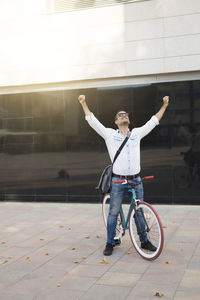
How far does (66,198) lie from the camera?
10.7m

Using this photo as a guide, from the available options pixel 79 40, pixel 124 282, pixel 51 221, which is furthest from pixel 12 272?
pixel 79 40

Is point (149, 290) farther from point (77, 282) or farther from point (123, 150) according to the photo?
point (123, 150)

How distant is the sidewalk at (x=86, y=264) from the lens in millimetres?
4438

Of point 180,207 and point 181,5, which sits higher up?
point 181,5

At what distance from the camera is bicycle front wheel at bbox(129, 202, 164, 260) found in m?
5.29

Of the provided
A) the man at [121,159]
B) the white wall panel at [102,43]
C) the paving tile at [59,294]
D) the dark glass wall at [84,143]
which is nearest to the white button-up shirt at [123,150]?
the man at [121,159]

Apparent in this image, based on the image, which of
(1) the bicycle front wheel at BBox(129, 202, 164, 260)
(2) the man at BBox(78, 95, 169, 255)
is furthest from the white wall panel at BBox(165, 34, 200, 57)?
(1) the bicycle front wheel at BBox(129, 202, 164, 260)

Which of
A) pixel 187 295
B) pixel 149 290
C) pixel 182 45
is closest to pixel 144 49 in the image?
pixel 182 45

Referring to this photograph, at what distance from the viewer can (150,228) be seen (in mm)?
5574

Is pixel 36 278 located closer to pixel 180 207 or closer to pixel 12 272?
pixel 12 272

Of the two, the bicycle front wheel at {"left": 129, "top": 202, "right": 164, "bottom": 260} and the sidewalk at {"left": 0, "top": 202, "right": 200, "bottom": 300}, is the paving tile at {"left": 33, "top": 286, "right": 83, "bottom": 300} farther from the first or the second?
the bicycle front wheel at {"left": 129, "top": 202, "right": 164, "bottom": 260}

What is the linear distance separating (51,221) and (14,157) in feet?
10.5

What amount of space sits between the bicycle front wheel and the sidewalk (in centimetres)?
12

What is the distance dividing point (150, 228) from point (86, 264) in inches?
37.9
